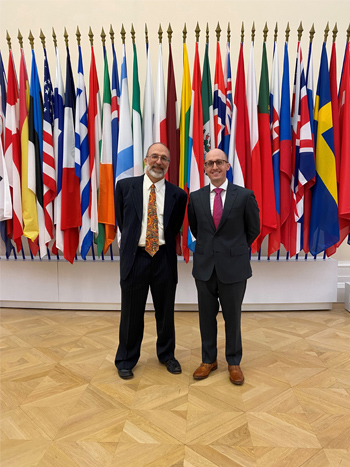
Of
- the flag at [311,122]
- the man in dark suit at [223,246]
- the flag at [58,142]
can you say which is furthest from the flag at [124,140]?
the flag at [311,122]

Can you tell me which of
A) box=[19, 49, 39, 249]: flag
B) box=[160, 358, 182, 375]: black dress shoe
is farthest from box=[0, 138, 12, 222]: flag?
box=[160, 358, 182, 375]: black dress shoe

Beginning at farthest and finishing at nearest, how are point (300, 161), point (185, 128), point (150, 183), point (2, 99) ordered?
point (2, 99) → point (185, 128) → point (300, 161) → point (150, 183)

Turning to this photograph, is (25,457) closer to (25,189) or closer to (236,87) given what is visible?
(25,189)

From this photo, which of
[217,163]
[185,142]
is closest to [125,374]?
[217,163]

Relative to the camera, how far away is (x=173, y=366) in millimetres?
2465

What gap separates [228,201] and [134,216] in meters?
0.62

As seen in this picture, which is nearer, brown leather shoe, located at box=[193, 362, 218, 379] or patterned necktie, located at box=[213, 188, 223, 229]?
patterned necktie, located at box=[213, 188, 223, 229]

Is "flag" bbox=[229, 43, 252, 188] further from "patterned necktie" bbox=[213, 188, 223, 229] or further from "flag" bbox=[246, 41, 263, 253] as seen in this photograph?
"patterned necktie" bbox=[213, 188, 223, 229]

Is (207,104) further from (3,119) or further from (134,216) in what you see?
(3,119)

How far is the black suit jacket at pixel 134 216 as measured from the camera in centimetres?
233

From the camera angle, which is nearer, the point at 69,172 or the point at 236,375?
the point at 236,375

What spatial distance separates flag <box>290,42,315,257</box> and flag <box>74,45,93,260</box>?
2058 mm

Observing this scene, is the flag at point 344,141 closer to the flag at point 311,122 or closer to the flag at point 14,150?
the flag at point 311,122

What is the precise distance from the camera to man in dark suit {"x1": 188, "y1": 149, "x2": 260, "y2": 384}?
2203 millimetres
